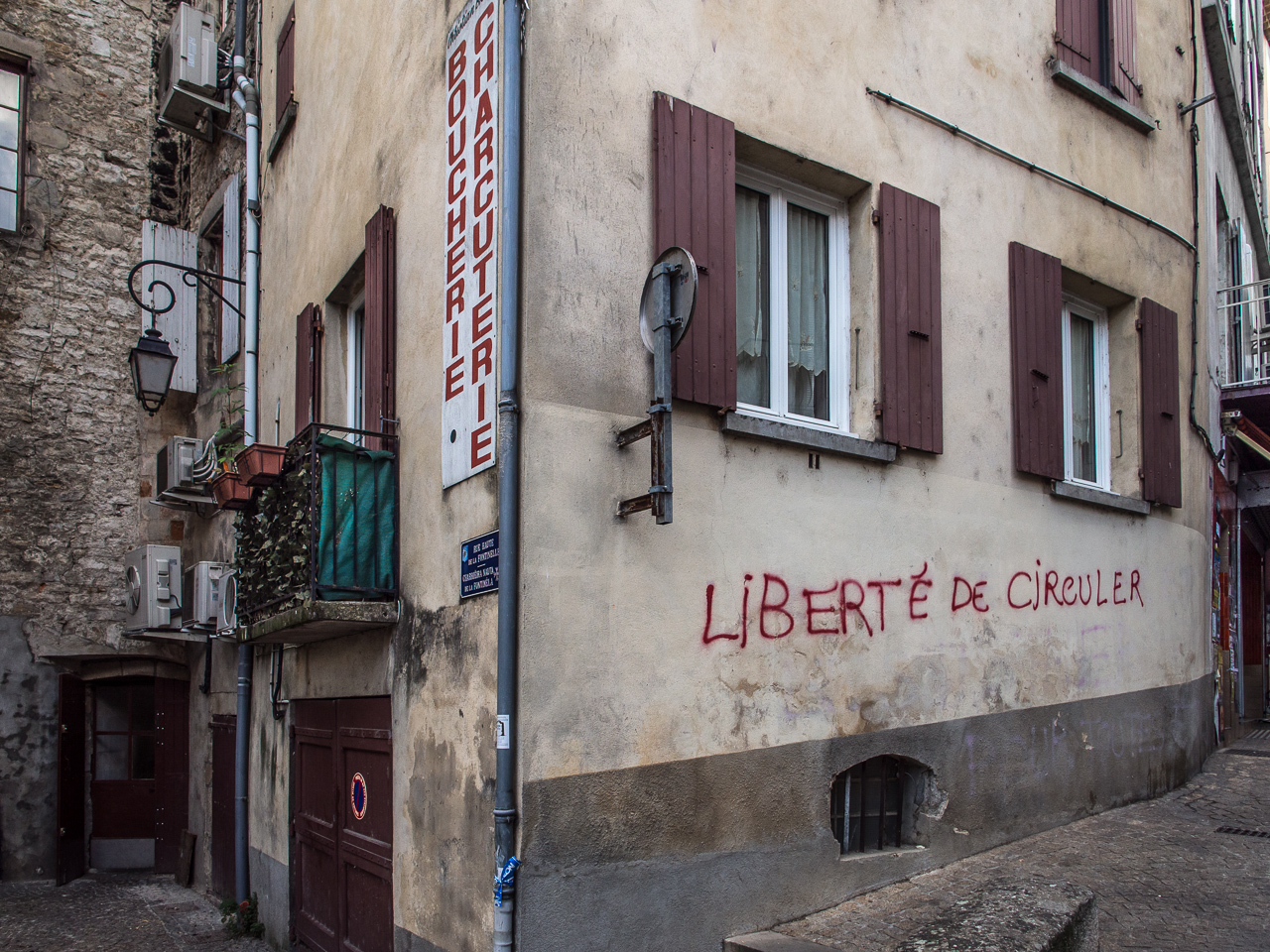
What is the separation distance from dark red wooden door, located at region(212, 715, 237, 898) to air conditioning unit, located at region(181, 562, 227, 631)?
872 mm

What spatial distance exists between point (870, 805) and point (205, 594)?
6074 millimetres

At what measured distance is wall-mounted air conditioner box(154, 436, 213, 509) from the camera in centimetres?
956

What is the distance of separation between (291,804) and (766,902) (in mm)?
3780

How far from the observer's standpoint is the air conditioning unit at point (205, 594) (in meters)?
8.93

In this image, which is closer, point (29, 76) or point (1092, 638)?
point (1092, 638)

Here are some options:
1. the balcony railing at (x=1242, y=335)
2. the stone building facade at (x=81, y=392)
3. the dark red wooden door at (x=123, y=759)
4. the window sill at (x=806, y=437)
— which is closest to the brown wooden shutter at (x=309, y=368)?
the stone building facade at (x=81, y=392)

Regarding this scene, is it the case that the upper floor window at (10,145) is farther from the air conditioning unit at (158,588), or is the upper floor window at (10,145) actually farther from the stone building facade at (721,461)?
the air conditioning unit at (158,588)

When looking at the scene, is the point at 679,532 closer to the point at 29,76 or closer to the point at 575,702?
the point at 575,702

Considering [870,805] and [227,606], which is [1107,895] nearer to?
[870,805]

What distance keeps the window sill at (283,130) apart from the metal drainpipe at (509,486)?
3.99m

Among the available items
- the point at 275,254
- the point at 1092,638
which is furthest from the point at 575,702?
the point at 275,254

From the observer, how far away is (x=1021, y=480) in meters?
6.55

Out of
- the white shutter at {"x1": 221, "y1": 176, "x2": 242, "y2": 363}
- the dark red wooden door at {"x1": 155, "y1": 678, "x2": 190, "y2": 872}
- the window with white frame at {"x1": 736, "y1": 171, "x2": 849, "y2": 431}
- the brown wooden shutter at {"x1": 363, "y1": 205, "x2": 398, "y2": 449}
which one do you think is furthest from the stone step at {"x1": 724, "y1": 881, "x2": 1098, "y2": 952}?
the dark red wooden door at {"x1": 155, "y1": 678, "x2": 190, "y2": 872}

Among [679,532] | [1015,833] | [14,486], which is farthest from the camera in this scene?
[14,486]
